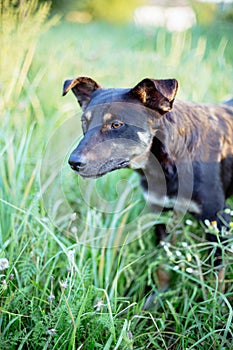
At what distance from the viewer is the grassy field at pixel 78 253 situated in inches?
73.3

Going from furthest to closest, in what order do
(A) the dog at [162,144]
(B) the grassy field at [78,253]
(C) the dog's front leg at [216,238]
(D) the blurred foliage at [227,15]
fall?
1. (D) the blurred foliage at [227,15]
2. (C) the dog's front leg at [216,238]
3. (A) the dog at [162,144]
4. (B) the grassy field at [78,253]

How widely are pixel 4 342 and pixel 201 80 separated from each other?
340 cm

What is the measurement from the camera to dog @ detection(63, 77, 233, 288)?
6.86 ft

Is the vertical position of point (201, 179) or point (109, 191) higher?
point (201, 179)

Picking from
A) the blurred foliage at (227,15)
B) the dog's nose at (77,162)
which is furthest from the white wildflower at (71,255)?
the blurred foliage at (227,15)

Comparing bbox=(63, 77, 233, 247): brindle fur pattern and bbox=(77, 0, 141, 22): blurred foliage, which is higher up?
bbox=(77, 0, 141, 22): blurred foliage

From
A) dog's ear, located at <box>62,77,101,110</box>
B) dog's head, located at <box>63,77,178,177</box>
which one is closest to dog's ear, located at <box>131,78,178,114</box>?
dog's head, located at <box>63,77,178,177</box>

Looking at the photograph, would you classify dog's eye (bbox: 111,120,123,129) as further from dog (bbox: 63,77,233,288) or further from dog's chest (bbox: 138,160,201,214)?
dog's chest (bbox: 138,160,201,214)

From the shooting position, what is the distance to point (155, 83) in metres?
→ 2.05

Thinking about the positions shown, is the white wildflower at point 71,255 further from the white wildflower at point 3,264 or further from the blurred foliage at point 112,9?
→ the blurred foliage at point 112,9

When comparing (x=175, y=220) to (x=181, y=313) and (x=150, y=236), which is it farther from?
(x=181, y=313)

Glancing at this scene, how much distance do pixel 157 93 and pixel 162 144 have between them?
30 centimetres

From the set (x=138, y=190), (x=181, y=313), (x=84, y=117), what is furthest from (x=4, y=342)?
(x=138, y=190)

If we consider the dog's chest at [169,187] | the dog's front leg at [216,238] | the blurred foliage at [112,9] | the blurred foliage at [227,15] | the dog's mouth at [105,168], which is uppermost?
the blurred foliage at [112,9]
